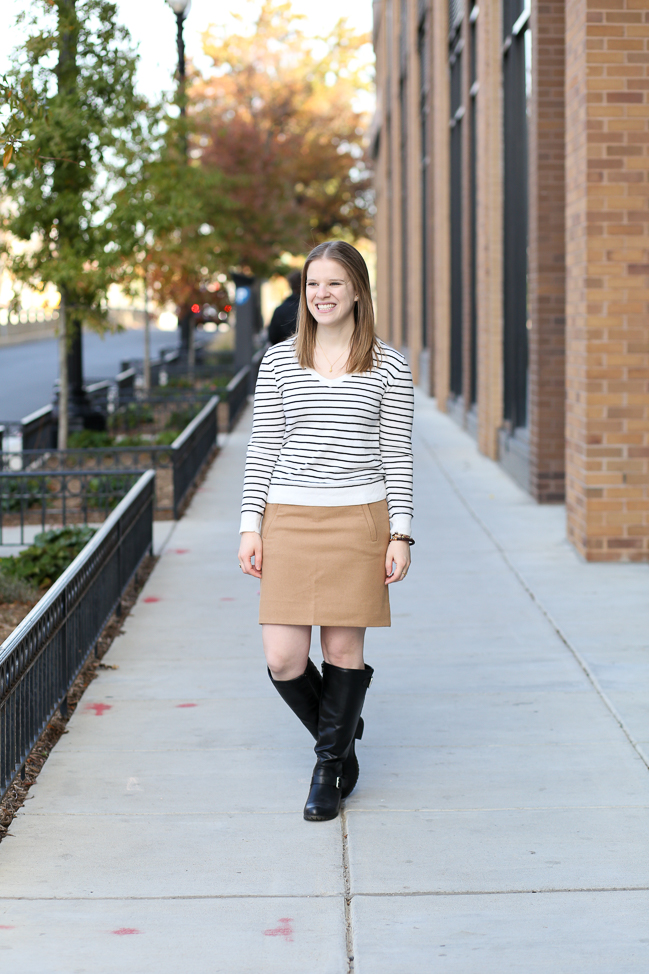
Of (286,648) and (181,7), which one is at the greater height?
(181,7)

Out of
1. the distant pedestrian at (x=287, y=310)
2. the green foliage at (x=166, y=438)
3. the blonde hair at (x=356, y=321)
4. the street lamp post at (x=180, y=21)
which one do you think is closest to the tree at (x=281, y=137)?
the street lamp post at (x=180, y=21)

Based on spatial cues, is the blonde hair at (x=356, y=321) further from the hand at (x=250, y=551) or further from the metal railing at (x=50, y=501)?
the metal railing at (x=50, y=501)

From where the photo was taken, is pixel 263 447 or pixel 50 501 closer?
pixel 263 447

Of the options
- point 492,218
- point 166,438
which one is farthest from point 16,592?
point 492,218

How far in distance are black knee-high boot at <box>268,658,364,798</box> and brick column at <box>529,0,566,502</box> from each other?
6836mm

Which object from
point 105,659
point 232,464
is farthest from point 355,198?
point 105,659

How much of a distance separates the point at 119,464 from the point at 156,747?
8186mm

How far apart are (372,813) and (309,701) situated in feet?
1.45

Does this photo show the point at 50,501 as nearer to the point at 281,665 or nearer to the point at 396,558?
the point at 281,665

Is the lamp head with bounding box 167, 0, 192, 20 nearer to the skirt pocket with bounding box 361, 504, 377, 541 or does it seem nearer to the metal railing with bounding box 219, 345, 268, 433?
the metal railing with bounding box 219, 345, 268, 433

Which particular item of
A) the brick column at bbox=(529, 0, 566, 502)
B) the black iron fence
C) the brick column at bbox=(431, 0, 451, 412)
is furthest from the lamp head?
the brick column at bbox=(529, 0, 566, 502)

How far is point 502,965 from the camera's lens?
321 centimetres

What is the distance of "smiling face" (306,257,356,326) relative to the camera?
3924 millimetres

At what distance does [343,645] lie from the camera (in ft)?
13.6
